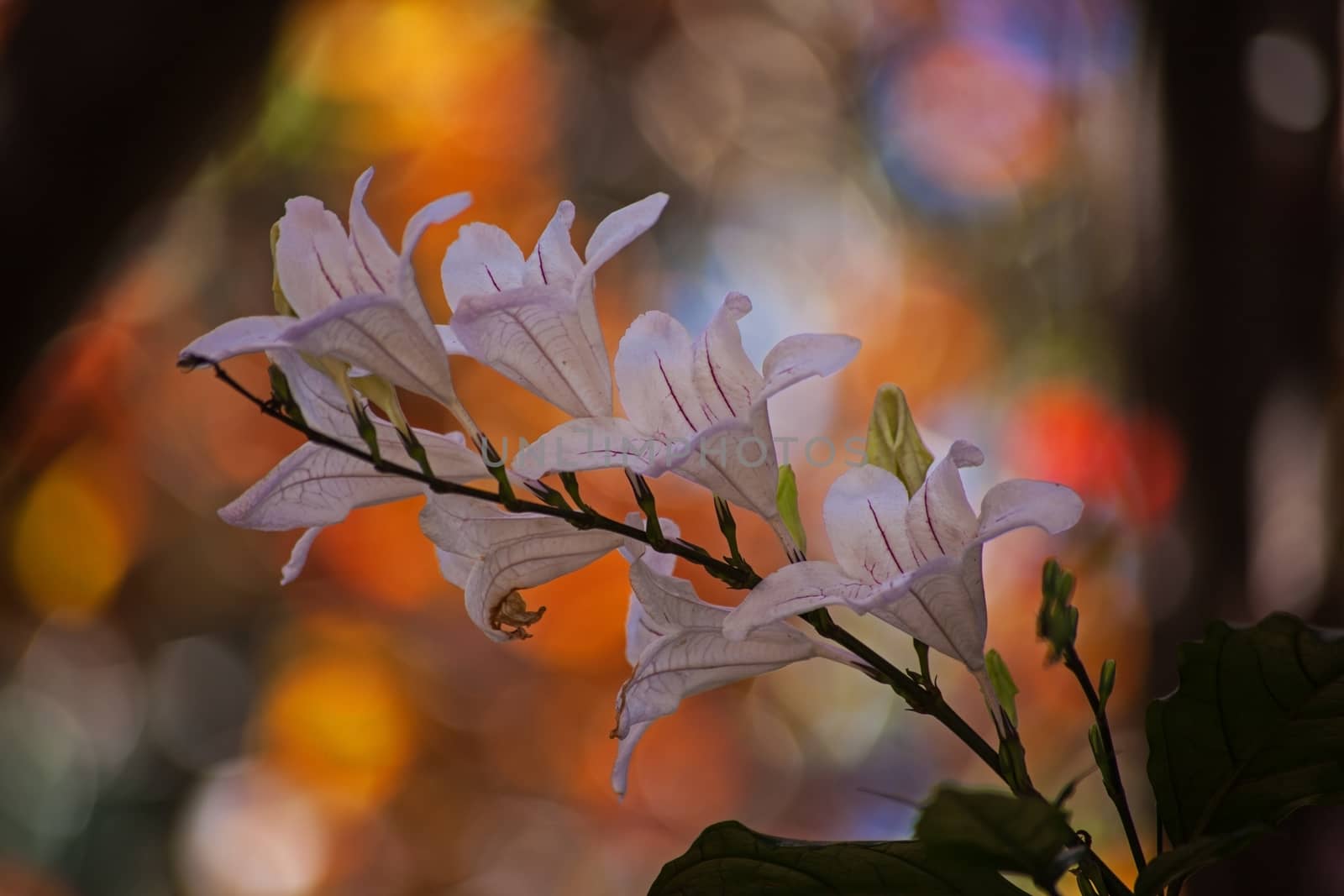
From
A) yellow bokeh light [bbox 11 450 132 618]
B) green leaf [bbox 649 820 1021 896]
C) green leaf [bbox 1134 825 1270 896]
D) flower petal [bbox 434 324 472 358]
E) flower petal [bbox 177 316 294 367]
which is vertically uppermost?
flower petal [bbox 177 316 294 367]

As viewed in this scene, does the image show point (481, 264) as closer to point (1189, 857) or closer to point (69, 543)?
point (1189, 857)

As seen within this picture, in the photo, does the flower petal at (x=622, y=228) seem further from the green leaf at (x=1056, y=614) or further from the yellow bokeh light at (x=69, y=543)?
the yellow bokeh light at (x=69, y=543)

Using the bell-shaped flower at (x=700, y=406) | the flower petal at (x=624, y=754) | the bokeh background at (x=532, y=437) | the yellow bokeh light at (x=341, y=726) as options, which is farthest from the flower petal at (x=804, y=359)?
the yellow bokeh light at (x=341, y=726)

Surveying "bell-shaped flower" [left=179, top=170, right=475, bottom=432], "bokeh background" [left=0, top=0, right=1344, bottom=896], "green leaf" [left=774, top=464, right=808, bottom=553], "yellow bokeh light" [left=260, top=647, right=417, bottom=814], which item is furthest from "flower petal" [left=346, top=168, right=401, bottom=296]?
"yellow bokeh light" [left=260, top=647, right=417, bottom=814]

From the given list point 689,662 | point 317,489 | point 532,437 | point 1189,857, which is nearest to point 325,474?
point 317,489

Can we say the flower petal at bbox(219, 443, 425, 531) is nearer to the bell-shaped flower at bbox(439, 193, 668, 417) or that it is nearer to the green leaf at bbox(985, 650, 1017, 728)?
the bell-shaped flower at bbox(439, 193, 668, 417)

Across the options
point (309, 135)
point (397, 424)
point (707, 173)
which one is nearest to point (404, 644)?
point (309, 135)

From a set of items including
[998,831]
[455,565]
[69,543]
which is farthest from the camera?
[69,543]
